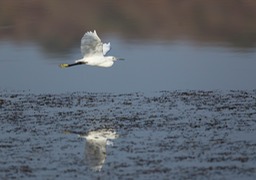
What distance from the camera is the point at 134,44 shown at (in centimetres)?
2291

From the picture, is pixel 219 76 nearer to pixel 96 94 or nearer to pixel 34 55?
pixel 96 94

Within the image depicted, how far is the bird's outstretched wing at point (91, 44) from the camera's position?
1316 centimetres

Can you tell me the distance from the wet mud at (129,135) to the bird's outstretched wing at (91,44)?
914mm

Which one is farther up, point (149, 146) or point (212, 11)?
point (212, 11)

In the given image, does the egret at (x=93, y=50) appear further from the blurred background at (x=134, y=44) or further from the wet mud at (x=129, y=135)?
the blurred background at (x=134, y=44)

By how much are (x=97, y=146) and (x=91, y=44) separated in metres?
2.16

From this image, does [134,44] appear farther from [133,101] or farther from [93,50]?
[93,50]

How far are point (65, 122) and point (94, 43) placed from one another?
1.25 metres

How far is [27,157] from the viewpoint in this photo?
11.2 m

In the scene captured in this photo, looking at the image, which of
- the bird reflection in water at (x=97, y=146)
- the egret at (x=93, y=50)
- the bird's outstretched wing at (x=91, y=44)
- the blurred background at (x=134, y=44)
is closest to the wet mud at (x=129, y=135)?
the bird reflection in water at (x=97, y=146)

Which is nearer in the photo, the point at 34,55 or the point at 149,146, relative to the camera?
the point at 149,146

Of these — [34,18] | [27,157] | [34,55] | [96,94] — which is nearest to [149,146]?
[27,157]

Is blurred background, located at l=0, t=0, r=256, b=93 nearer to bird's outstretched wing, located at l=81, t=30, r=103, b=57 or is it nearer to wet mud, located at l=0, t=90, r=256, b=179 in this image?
wet mud, located at l=0, t=90, r=256, b=179

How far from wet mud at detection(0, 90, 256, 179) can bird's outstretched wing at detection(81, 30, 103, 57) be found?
3.00ft
